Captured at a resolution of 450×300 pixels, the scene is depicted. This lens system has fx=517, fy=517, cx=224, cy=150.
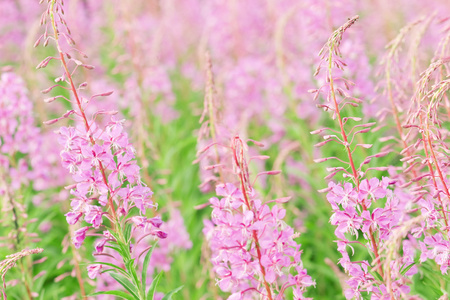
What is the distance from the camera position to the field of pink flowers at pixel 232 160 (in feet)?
8.00

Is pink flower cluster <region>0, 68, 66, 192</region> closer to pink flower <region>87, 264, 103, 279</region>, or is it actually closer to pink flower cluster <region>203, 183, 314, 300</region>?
pink flower <region>87, 264, 103, 279</region>

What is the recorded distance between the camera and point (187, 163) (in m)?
6.55

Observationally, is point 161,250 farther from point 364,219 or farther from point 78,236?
point 364,219

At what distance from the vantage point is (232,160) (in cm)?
250

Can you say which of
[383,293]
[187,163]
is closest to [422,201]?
[383,293]

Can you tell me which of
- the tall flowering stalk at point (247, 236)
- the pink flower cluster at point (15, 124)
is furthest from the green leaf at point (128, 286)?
the pink flower cluster at point (15, 124)

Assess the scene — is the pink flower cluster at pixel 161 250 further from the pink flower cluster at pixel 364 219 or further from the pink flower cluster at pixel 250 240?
the pink flower cluster at pixel 364 219

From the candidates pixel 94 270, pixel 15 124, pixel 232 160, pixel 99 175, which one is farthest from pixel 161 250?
pixel 232 160

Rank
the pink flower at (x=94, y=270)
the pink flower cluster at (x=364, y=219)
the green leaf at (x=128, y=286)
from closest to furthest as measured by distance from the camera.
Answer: the pink flower cluster at (x=364, y=219) < the pink flower at (x=94, y=270) < the green leaf at (x=128, y=286)

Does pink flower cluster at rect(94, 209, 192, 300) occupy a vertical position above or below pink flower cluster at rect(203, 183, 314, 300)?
above

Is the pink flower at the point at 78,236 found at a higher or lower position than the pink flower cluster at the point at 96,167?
lower

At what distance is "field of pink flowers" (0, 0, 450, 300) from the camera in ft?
8.00

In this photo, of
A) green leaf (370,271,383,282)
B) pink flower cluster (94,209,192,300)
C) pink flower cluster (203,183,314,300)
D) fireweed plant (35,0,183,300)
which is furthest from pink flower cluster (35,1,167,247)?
pink flower cluster (94,209,192,300)

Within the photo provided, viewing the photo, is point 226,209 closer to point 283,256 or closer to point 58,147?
point 283,256
